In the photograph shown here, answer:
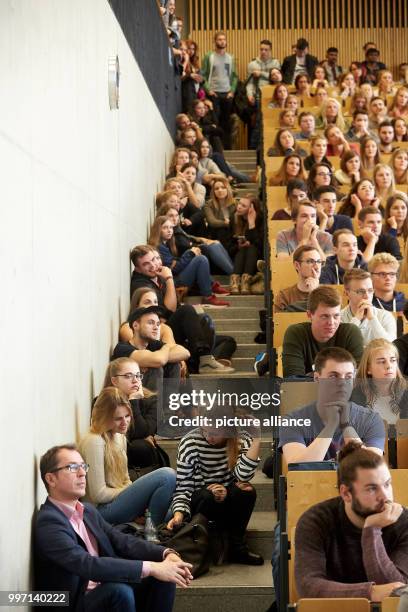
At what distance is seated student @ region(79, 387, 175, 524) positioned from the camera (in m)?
4.58

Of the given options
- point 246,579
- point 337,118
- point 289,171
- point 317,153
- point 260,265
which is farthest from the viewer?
point 337,118

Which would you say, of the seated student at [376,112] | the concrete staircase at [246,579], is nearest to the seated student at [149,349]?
the concrete staircase at [246,579]

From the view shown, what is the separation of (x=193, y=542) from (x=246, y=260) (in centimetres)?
382

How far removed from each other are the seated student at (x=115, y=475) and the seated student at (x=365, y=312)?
52.1 inches

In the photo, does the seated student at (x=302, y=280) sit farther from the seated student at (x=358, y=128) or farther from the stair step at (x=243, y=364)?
the seated student at (x=358, y=128)

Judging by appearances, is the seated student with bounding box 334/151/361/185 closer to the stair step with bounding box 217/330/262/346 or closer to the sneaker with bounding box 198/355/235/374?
the stair step with bounding box 217/330/262/346

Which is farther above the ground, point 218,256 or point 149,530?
point 218,256

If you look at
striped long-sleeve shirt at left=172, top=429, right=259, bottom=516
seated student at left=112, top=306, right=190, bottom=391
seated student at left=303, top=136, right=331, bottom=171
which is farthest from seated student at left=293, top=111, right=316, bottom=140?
striped long-sleeve shirt at left=172, top=429, right=259, bottom=516

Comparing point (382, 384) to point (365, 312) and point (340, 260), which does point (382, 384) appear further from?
point (340, 260)

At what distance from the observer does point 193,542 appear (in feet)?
15.3

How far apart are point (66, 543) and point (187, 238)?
4.63 metres

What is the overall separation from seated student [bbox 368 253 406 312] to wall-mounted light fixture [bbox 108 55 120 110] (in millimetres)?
1610

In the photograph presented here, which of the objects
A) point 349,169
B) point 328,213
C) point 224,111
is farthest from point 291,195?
point 224,111

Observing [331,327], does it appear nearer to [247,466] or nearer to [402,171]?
[247,466]
